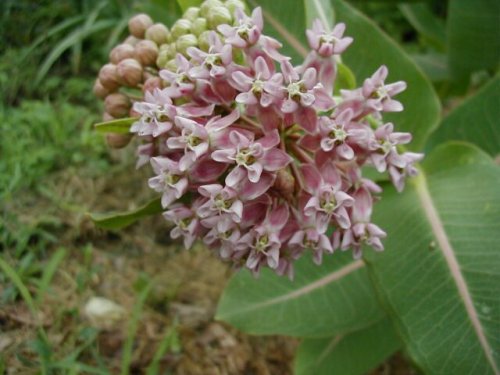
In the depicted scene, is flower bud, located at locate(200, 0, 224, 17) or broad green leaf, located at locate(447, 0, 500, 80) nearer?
flower bud, located at locate(200, 0, 224, 17)

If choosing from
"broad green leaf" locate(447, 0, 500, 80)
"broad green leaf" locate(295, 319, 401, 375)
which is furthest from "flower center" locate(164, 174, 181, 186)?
"broad green leaf" locate(447, 0, 500, 80)

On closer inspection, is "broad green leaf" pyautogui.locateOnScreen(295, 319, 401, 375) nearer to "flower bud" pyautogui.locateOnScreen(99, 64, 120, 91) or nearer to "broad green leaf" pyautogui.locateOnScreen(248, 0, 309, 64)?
"broad green leaf" pyautogui.locateOnScreen(248, 0, 309, 64)

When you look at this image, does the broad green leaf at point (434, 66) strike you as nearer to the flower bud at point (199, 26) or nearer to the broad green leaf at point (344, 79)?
the broad green leaf at point (344, 79)

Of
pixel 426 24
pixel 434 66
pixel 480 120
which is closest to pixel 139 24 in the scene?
pixel 480 120

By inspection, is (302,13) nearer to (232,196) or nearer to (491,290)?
(232,196)

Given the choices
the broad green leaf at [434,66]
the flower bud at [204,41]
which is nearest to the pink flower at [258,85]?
the flower bud at [204,41]

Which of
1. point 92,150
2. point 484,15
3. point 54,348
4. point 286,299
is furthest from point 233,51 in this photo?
point 484,15
